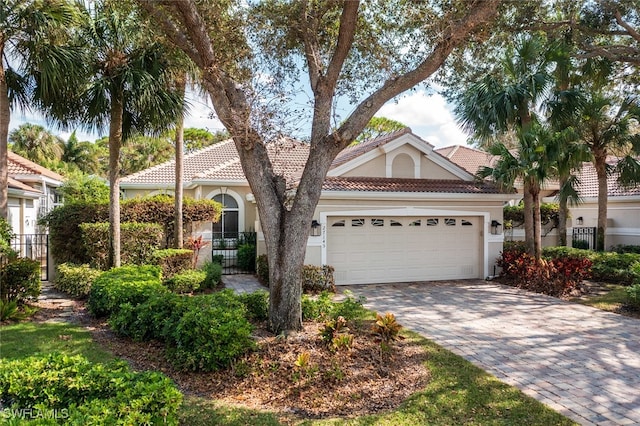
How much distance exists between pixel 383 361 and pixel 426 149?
10.1 meters

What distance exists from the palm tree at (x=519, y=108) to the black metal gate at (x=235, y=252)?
29.8ft

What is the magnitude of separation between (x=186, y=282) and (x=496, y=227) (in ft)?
34.8

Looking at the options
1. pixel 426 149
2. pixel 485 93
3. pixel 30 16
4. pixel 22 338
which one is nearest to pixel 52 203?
pixel 30 16

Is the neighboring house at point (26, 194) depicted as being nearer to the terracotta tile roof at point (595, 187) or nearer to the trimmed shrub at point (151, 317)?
the trimmed shrub at point (151, 317)

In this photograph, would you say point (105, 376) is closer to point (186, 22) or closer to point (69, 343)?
point (69, 343)

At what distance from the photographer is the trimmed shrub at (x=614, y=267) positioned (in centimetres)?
1388

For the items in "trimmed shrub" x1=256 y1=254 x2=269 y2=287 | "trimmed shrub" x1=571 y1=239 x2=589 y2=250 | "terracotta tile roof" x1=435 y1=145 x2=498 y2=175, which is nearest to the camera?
"trimmed shrub" x1=256 y1=254 x2=269 y2=287

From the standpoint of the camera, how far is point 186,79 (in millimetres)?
12539

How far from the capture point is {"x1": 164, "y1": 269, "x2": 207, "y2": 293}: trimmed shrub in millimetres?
11281

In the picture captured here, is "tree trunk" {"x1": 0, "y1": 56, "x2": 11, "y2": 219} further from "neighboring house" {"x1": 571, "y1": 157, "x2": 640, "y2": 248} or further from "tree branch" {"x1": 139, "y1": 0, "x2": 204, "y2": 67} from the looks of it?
"neighboring house" {"x1": 571, "y1": 157, "x2": 640, "y2": 248}

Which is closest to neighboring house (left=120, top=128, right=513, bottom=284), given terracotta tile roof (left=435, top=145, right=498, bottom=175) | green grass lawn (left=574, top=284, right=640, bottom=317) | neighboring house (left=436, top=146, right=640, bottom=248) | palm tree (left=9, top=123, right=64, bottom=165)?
green grass lawn (left=574, top=284, right=640, bottom=317)

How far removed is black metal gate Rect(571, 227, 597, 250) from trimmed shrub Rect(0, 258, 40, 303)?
21.1 meters

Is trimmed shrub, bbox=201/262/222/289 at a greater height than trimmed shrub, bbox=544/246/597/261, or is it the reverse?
trimmed shrub, bbox=544/246/597/261

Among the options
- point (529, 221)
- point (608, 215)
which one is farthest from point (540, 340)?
point (608, 215)
